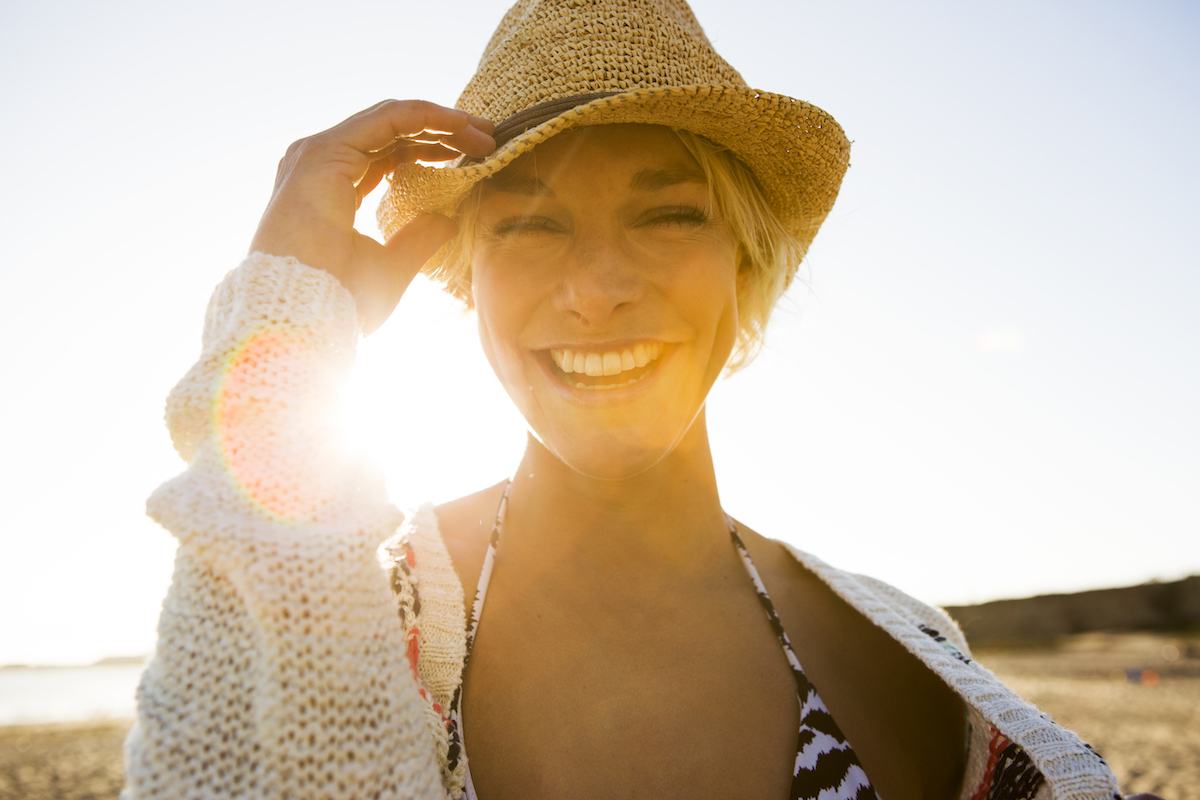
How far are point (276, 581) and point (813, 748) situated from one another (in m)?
1.33

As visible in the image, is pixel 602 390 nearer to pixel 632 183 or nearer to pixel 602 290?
pixel 602 290

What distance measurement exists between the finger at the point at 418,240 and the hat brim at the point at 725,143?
1.4 inches

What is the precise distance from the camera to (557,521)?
2045 mm

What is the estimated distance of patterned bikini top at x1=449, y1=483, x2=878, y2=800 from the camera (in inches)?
62.5

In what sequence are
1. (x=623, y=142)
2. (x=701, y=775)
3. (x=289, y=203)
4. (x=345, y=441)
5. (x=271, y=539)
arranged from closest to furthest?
(x=271, y=539)
(x=345, y=441)
(x=289, y=203)
(x=701, y=775)
(x=623, y=142)

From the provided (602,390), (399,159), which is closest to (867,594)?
(602,390)

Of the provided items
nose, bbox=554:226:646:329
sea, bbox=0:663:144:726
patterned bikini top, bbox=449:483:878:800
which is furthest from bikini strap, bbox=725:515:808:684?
sea, bbox=0:663:144:726

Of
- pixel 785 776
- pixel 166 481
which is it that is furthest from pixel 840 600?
pixel 166 481

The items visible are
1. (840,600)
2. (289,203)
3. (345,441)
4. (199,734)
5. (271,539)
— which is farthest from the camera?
(840,600)

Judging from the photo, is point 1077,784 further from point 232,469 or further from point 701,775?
point 232,469

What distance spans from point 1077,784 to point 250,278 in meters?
2.08

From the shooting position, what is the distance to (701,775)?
1634mm

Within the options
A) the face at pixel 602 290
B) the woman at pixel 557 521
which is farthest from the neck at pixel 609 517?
the face at pixel 602 290

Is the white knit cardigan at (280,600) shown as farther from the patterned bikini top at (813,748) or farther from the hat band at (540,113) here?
the hat band at (540,113)
